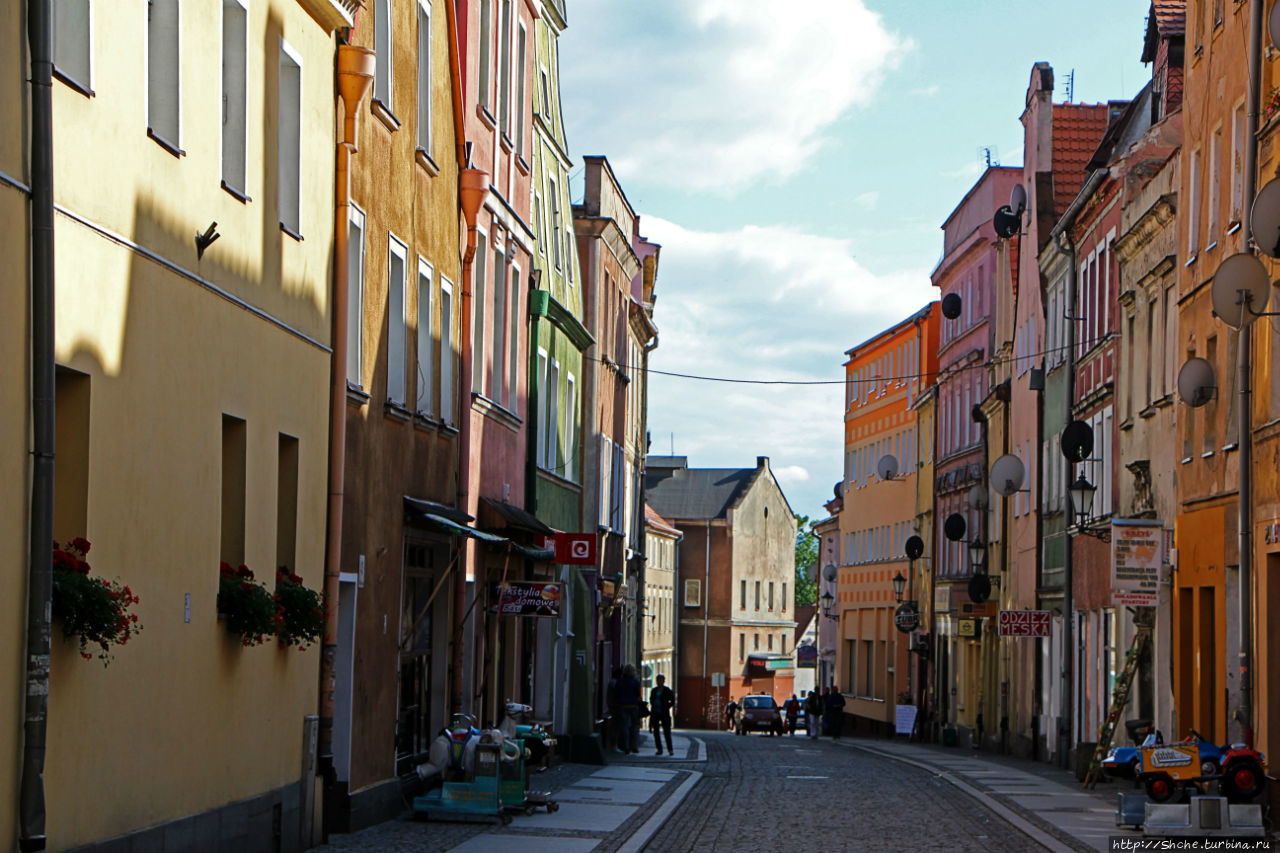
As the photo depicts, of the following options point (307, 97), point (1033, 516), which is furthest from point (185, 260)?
point (1033, 516)

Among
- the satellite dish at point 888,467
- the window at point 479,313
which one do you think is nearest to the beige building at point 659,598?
the satellite dish at point 888,467

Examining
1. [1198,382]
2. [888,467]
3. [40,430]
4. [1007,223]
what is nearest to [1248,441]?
[1198,382]

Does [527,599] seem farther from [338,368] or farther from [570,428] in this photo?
[570,428]

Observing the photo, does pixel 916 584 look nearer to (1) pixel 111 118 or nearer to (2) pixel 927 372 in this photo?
(2) pixel 927 372

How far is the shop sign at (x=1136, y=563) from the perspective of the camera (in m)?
23.2

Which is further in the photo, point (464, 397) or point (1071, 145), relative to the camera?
point (1071, 145)

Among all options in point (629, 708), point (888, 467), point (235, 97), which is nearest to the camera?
point (235, 97)

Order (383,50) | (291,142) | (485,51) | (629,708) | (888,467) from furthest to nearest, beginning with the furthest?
(888,467) → (629,708) → (485,51) → (383,50) → (291,142)

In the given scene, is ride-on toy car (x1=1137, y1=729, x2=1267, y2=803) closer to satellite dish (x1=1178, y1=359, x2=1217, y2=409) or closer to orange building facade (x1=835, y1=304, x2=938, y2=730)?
satellite dish (x1=1178, y1=359, x2=1217, y2=409)

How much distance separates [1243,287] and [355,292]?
28.9 feet

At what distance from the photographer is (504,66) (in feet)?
90.2

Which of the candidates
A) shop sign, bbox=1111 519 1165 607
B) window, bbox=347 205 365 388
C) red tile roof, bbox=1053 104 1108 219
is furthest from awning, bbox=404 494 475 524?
red tile roof, bbox=1053 104 1108 219

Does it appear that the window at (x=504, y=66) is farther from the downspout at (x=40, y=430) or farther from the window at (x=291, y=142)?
the downspout at (x=40, y=430)

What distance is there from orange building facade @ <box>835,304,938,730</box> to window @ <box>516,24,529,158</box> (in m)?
35.2
